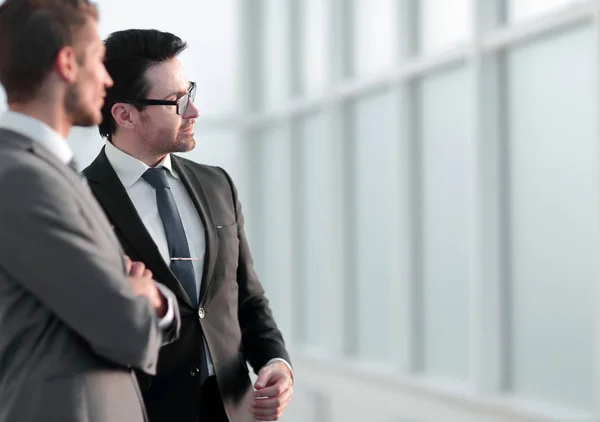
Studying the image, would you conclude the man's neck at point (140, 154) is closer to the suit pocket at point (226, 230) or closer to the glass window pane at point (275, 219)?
the suit pocket at point (226, 230)

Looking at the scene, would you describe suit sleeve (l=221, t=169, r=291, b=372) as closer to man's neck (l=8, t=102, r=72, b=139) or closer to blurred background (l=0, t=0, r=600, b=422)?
man's neck (l=8, t=102, r=72, b=139)

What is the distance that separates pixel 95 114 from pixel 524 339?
3078 mm

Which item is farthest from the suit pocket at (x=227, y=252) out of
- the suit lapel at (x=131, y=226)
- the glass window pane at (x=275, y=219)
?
the glass window pane at (x=275, y=219)

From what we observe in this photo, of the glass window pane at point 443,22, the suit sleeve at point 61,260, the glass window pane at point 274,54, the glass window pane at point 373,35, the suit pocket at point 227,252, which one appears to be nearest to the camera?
the suit sleeve at point 61,260

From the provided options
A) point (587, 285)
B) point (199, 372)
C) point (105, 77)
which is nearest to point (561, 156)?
point (587, 285)

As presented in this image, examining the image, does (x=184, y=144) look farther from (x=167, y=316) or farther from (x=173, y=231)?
(x=167, y=316)

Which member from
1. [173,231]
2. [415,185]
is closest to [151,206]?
[173,231]

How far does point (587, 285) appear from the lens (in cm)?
388

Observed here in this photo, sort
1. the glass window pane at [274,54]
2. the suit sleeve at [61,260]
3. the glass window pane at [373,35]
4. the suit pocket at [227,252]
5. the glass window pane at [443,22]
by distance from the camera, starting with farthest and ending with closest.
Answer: the glass window pane at [274,54] → the glass window pane at [373,35] → the glass window pane at [443,22] → the suit pocket at [227,252] → the suit sleeve at [61,260]

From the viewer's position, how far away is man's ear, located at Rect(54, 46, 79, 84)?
1.54 m

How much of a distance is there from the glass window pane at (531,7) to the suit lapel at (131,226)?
2.32m

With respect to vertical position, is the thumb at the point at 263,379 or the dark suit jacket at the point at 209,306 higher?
the dark suit jacket at the point at 209,306

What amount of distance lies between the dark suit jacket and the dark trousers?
2 centimetres

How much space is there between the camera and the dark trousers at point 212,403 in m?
2.14
